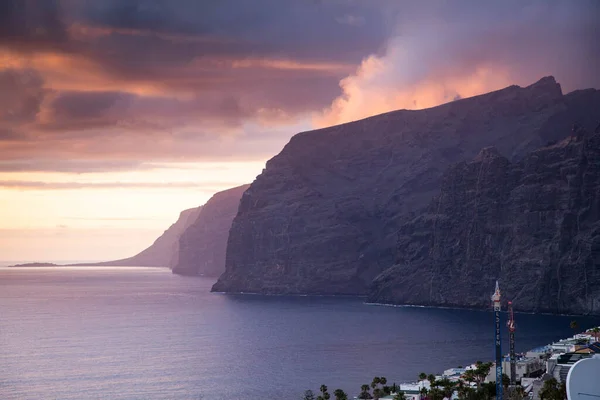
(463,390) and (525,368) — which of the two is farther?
(525,368)

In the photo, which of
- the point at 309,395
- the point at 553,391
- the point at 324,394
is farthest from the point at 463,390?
the point at 309,395

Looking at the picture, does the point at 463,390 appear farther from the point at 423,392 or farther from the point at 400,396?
the point at 400,396

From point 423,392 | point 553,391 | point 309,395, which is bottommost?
point 309,395

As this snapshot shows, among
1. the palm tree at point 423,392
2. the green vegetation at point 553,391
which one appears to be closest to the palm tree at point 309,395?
the palm tree at point 423,392

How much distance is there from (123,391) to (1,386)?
25.6 metres

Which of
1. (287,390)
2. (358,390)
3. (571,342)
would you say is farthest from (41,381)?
(571,342)

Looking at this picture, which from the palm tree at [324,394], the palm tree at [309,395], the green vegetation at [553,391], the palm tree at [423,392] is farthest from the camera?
the palm tree at [309,395]

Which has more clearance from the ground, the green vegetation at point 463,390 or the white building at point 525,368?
the white building at point 525,368

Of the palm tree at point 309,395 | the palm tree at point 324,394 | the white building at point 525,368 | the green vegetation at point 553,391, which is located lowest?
the palm tree at point 309,395

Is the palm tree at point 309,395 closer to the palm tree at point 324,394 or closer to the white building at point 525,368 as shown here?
the palm tree at point 324,394

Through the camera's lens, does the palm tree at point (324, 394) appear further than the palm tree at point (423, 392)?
No

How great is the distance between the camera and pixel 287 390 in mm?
182875

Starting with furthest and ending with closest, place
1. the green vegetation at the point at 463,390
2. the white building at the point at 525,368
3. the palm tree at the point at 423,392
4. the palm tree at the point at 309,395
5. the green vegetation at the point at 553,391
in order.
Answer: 1. the white building at the point at 525,368
2. the palm tree at the point at 309,395
3. the palm tree at the point at 423,392
4. the green vegetation at the point at 463,390
5. the green vegetation at the point at 553,391

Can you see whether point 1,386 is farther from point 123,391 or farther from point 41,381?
point 123,391
